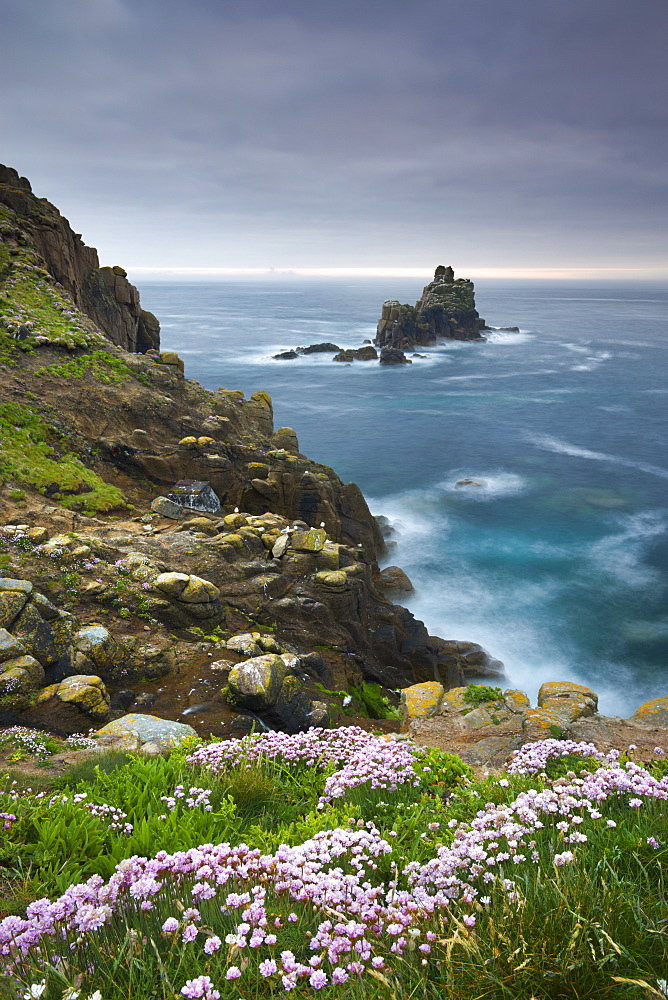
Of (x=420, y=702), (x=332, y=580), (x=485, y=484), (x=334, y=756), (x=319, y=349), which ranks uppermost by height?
(x=319, y=349)

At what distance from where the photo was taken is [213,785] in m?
6.37

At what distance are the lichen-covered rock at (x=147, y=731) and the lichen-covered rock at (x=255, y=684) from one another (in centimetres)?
153

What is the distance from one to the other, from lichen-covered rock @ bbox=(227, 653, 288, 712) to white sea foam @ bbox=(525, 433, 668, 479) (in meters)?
58.3

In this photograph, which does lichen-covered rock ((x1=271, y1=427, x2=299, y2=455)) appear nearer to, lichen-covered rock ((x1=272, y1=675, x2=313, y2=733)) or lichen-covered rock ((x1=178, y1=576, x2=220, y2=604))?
lichen-covered rock ((x1=178, y1=576, x2=220, y2=604))

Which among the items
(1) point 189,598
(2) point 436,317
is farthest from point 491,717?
(2) point 436,317

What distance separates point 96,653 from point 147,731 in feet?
9.88

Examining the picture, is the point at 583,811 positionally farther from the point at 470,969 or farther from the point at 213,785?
the point at 213,785

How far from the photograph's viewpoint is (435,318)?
5827 inches

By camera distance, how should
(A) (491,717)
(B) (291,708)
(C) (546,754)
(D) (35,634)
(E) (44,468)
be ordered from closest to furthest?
1. (C) (546,754)
2. (D) (35,634)
3. (B) (291,708)
4. (A) (491,717)
5. (E) (44,468)

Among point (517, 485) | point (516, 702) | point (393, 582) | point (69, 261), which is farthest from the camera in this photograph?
point (517, 485)

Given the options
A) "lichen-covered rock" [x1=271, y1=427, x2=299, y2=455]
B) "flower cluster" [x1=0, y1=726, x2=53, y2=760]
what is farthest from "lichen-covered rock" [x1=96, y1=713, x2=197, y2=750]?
"lichen-covered rock" [x1=271, y1=427, x2=299, y2=455]

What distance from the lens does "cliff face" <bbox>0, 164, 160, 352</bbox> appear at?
39.9 metres

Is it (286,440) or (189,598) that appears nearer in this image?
(189,598)

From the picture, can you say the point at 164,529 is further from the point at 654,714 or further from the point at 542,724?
the point at 654,714
